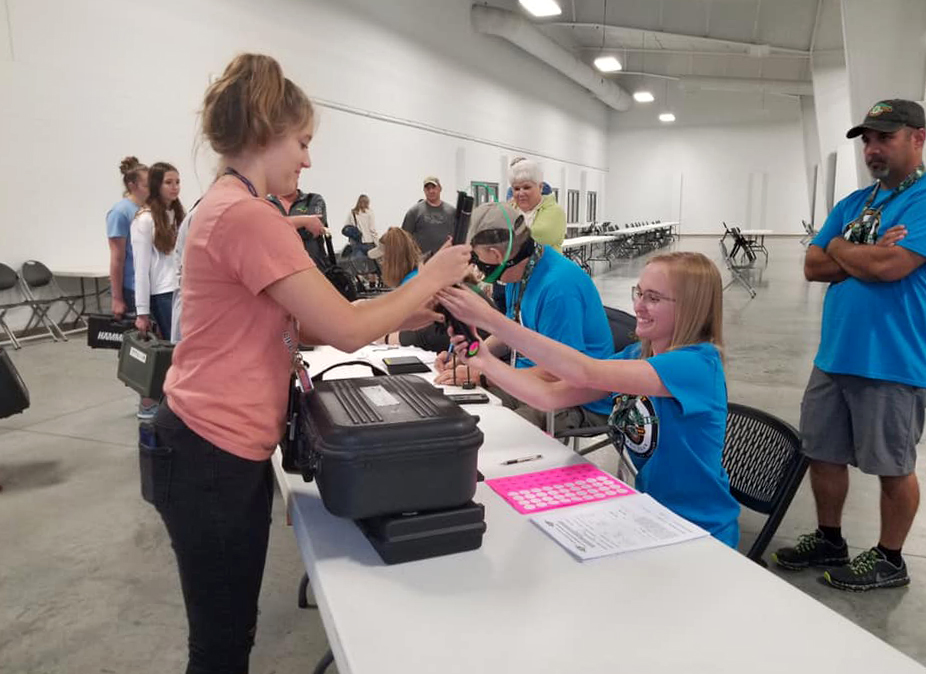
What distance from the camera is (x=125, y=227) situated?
4.14 metres

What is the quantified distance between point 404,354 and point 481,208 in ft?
3.55

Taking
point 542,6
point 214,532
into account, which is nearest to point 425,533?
point 214,532

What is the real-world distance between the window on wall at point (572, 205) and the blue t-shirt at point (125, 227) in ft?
57.1

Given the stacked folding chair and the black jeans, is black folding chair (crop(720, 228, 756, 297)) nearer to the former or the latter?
the stacked folding chair

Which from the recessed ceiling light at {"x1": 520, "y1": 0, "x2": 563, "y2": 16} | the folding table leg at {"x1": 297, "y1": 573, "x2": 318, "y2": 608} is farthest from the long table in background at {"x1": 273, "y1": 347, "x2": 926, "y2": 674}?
the recessed ceiling light at {"x1": 520, "y1": 0, "x2": 563, "y2": 16}

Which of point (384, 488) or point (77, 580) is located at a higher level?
point (384, 488)

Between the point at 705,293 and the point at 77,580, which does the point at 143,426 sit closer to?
the point at 705,293

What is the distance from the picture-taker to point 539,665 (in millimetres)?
867

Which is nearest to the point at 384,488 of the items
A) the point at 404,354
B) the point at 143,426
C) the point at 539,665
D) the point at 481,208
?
the point at 539,665

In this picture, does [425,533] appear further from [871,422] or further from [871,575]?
[871,575]

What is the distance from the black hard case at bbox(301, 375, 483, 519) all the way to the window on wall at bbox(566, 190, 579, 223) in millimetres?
20034

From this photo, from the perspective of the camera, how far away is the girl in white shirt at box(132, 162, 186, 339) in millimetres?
3564

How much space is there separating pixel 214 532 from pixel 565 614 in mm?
622

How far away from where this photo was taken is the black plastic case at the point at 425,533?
1090mm
